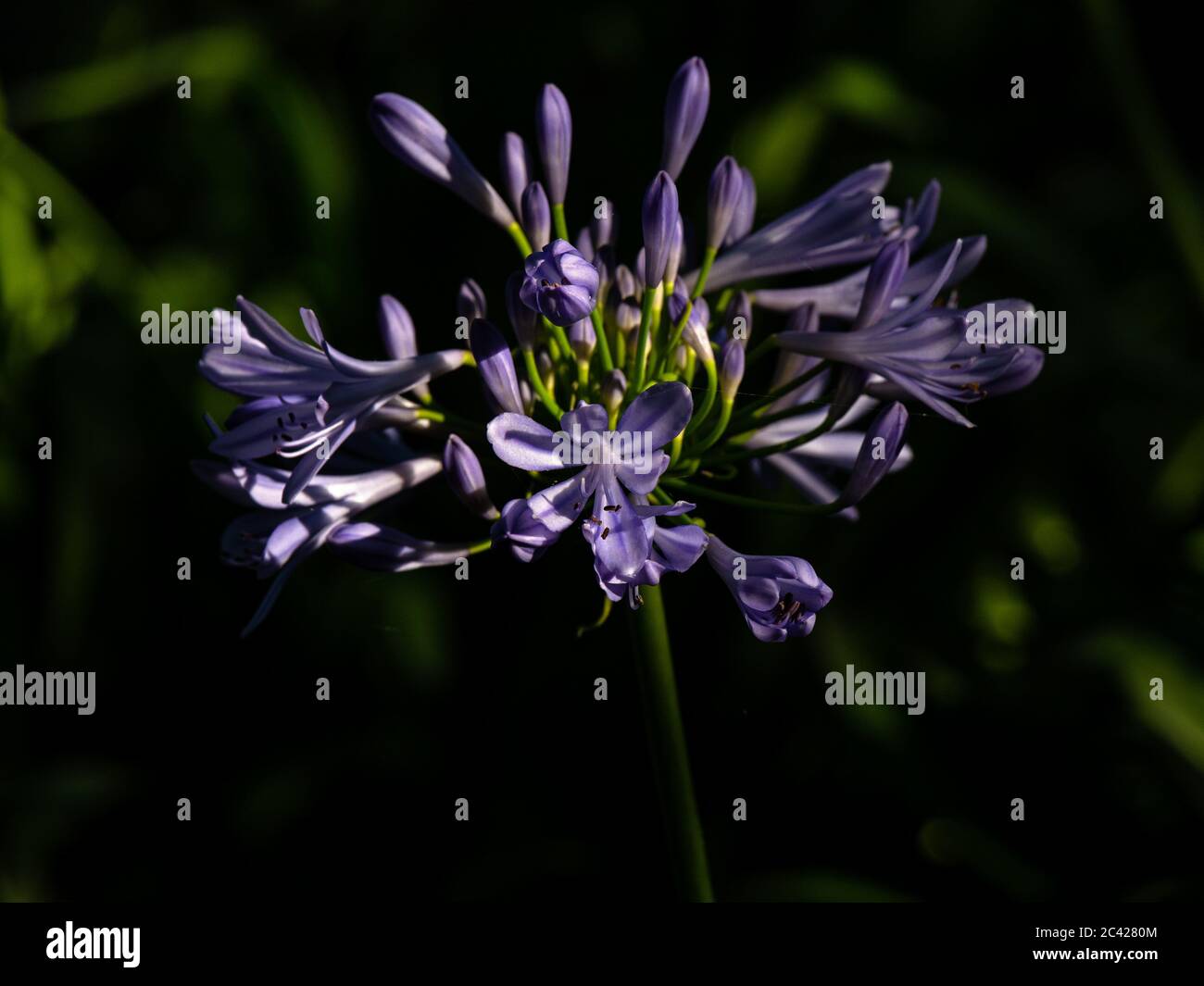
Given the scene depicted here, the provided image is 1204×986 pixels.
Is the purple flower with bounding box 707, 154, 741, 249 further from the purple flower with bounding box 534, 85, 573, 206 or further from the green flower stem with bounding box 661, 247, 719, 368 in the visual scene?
the purple flower with bounding box 534, 85, 573, 206

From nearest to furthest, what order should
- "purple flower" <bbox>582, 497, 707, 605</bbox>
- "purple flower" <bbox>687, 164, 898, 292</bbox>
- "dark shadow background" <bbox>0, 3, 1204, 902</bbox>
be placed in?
"purple flower" <bbox>582, 497, 707, 605</bbox> → "purple flower" <bbox>687, 164, 898, 292</bbox> → "dark shadow background" <bbox>0, 3, 1204, 902</bbox>

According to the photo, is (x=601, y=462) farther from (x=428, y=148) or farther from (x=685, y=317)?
(x=428, y=148)

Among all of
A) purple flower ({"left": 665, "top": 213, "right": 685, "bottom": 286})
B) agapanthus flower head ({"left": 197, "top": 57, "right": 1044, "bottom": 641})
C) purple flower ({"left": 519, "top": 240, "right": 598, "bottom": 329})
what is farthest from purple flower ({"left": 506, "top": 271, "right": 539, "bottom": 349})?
purple flower ({"left": 665, "top": 213, "right": 685, "bottom": 286})

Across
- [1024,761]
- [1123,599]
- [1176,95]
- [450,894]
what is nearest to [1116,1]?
[1176,95]

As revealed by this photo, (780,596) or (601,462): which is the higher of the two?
(601,462)

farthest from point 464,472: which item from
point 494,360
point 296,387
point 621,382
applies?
point 296,387
